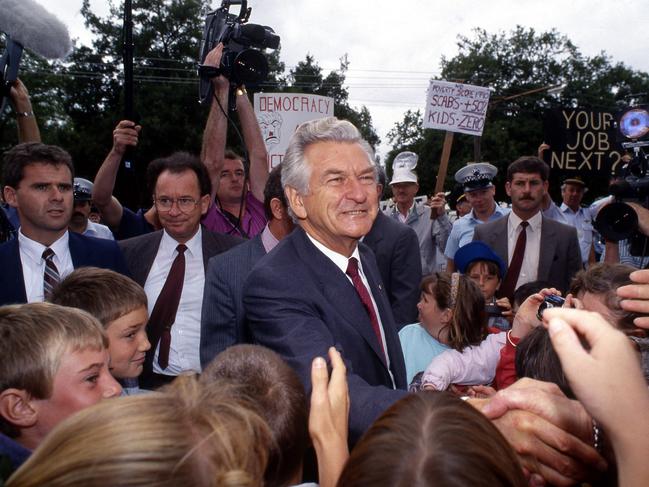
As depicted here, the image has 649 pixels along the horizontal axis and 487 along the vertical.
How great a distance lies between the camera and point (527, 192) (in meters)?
5.52

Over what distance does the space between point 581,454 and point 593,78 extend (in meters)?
61.0

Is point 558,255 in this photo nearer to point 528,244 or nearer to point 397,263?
point 528,244

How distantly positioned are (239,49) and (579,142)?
495 cm

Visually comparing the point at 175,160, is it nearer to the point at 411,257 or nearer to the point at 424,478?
the point at 411,257

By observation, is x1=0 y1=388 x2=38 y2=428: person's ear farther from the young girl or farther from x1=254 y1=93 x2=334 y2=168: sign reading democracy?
x1=254 y1=93 x2=334 y2=168: sign reading democracy

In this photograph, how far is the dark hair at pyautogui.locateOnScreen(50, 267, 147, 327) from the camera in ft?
9.05

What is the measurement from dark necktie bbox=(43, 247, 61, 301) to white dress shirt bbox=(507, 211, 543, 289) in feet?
11.7

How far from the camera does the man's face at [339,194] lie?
8.07ft

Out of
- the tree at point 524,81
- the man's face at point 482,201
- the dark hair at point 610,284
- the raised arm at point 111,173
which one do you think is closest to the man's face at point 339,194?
the dark hair at point 610,284

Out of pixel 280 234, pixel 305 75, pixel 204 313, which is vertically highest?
pixel 305 75

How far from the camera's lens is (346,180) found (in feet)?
8.16

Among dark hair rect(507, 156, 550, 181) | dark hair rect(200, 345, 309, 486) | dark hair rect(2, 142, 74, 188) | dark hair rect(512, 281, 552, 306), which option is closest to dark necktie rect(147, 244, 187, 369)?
dark hair rect(2, 142, 74, 188)

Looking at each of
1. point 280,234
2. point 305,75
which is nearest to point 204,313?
point 280,234

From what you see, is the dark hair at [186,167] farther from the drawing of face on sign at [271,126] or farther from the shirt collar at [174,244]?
the drawing of face on sign at [271,126]
